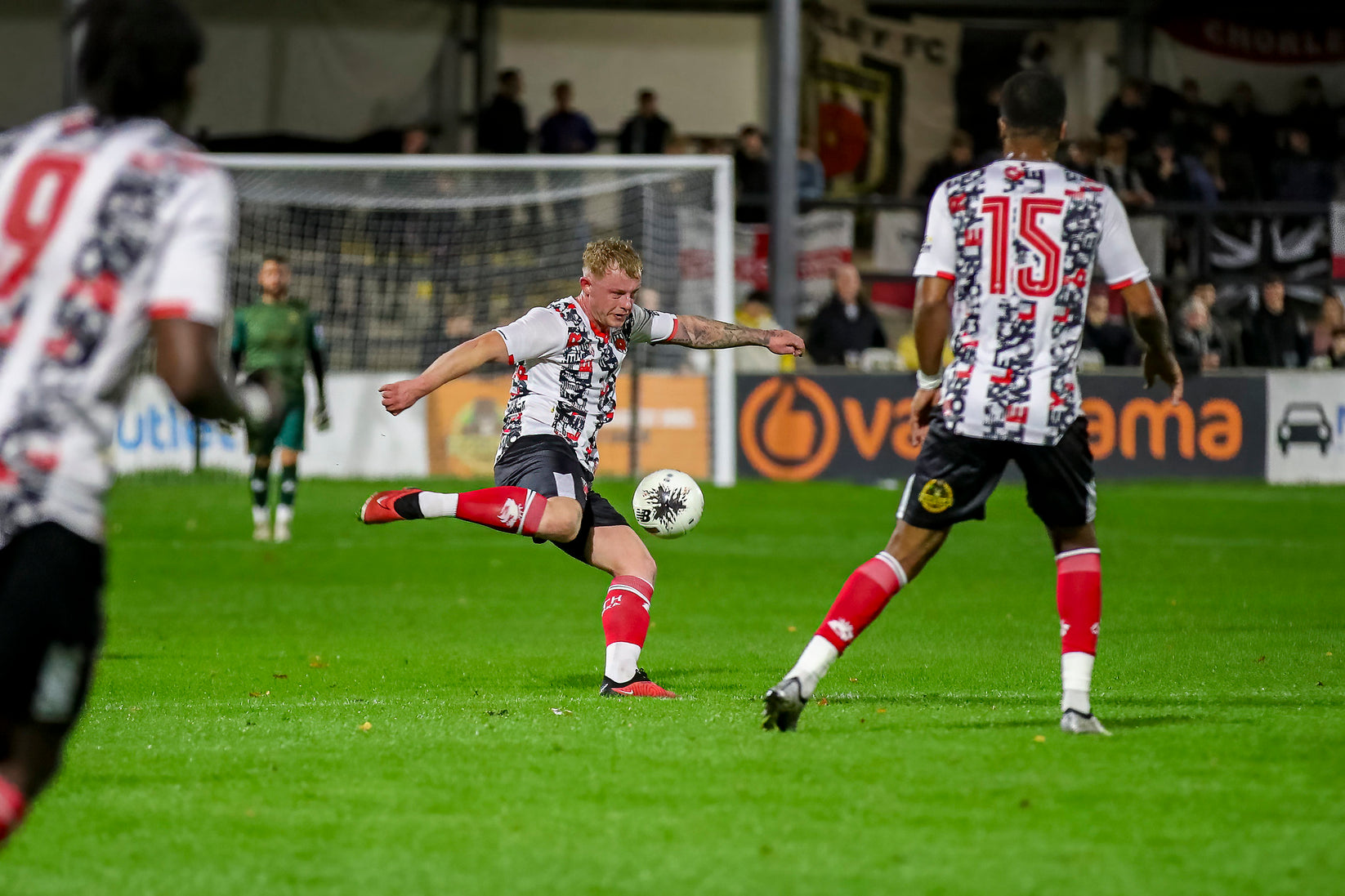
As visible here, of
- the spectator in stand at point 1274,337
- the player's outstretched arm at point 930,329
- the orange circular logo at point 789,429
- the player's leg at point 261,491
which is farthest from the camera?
the spectator in stand at point 1274,337

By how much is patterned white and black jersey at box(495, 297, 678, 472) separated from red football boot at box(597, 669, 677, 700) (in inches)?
37.6

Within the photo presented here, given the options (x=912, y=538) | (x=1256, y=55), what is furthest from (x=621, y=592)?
(x=1256, y=55)

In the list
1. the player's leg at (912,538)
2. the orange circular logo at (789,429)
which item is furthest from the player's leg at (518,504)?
the orange circular logo at (789,429)

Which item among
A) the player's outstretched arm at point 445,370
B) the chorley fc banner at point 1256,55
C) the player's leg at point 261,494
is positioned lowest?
the player's leg at point 261,494

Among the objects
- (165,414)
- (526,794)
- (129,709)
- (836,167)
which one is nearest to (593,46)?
(836,167)

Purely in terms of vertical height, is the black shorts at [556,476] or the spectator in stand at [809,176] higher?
the spectator in stand at [809,176]

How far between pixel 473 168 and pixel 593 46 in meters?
9.11

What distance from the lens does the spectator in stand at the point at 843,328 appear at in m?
22.0

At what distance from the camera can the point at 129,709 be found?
7.56 metres

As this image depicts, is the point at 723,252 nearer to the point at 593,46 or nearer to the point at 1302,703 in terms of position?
the point at 593,46

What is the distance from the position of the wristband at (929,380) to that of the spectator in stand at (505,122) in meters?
19.1

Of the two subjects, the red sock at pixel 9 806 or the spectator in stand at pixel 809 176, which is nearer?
the red sock at pixel 9 806

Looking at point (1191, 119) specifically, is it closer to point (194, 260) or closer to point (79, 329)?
point (194, 260)

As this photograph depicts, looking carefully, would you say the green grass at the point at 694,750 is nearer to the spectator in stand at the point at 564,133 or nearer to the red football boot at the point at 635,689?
the red football boot at the point at 635,689
